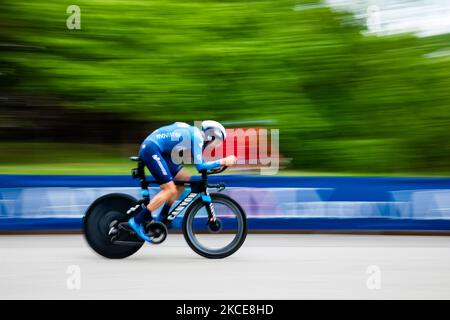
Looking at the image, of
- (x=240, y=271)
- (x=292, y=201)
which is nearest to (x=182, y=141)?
(x=240, y=271)

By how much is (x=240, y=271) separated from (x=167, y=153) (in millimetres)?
1677

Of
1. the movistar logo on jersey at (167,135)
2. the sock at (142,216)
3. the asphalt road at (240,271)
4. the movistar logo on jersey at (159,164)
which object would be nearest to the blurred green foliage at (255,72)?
the asphalt road at (240,271)

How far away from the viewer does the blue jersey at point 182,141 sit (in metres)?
8.14

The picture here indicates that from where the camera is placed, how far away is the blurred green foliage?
57.0ft

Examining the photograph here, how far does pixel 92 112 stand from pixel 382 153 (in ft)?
23.6

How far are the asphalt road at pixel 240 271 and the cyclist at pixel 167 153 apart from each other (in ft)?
1.89

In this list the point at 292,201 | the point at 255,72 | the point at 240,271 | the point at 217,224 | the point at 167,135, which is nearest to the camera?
the point at 240,271

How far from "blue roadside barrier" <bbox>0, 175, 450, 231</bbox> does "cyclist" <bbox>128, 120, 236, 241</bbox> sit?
9.89ft

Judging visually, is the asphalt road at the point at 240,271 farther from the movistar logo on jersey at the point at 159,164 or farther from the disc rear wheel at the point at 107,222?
the movistar logo on jersey at the point at 159,164

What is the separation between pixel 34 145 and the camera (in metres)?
17.2

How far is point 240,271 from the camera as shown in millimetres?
7617

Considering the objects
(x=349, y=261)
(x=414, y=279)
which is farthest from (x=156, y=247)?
(x=414, y=279)

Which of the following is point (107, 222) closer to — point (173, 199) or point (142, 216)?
point (142, 216)

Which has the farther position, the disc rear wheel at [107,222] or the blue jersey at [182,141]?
the disc rear wheel at [107,222]
